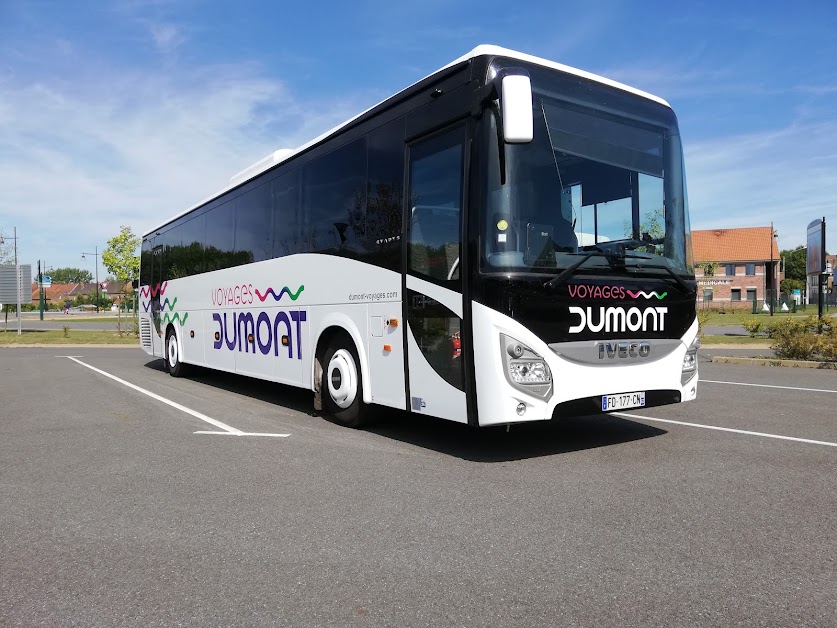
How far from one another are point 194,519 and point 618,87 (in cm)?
515

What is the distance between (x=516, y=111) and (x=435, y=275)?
5.15ft

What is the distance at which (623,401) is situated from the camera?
6.04 metres

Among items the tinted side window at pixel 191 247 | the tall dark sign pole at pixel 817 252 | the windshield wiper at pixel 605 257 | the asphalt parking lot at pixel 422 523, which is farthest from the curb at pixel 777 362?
the tinted side window at pixel 191 247

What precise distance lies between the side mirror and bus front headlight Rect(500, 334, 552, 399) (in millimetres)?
1521

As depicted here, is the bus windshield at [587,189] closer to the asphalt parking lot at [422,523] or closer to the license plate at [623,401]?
the license plate at [623,401]

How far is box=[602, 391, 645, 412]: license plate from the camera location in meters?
5.93

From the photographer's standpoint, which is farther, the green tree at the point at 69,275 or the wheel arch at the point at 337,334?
the green tree at the point at 69,275

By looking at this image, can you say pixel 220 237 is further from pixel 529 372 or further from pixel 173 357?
pixel 529 372

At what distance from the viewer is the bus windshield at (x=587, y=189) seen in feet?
18.3

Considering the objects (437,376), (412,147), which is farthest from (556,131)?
(437,376)

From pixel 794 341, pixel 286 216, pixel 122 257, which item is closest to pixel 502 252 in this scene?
pixel 286 216

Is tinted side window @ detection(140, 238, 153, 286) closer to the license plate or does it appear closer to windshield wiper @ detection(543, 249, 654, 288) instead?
windshield wiper @ detection(543, 249, 654, 288)

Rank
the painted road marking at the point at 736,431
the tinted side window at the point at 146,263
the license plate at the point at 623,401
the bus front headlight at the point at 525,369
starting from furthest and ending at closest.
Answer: the tinted side window at the point at 146,263
the painted road marking at the point at 736,431
the license plate at the point at 623,401
the bus front headlight at the point at 525,369

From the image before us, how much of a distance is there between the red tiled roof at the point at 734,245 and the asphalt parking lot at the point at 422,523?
82.8 m
